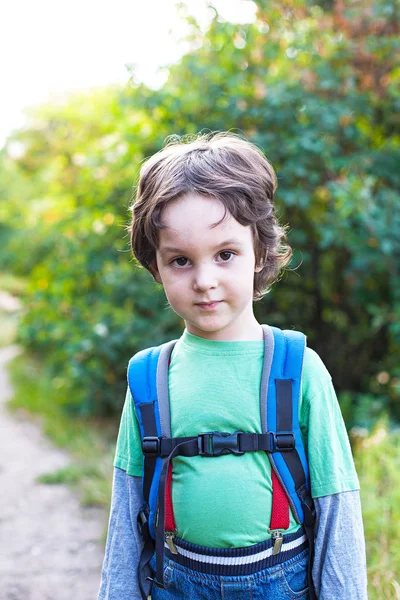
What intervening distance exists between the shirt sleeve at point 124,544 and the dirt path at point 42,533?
1809mm

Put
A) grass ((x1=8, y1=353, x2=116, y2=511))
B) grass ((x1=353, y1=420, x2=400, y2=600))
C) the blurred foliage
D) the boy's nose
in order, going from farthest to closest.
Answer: grass ((x1=8, y1=353, x2=116, y2=511)), the blurred foliage, grass ((x1=353, y1=420, x2=400, y2=600)), the boy's nose

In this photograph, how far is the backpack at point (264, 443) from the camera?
144 cm

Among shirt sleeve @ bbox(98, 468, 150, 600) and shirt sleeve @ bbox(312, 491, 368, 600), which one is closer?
shirt sleeve @ bbox(312, 491, 368, 600)

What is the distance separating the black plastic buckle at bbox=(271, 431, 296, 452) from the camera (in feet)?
4.70

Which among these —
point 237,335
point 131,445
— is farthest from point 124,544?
point 237,335

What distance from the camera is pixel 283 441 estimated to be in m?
1.43

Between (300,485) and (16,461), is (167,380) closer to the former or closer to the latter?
A: (300,485)

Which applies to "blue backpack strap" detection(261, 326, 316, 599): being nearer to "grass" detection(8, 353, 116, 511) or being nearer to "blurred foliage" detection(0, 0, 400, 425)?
"blurred foliage" detection(0, 0, 400, 425)

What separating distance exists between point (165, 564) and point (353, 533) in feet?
1.43

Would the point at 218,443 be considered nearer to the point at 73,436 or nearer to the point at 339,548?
the point at 339,548

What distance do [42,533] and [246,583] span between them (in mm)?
2843

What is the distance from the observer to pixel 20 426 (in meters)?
5.93

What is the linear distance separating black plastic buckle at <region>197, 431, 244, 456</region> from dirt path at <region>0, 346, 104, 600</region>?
7.12 ft

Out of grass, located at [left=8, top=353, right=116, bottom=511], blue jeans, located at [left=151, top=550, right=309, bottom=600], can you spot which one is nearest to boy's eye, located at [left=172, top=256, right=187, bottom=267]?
blue jeans, located at [left=151, top=550, right=309, bottom=600]
